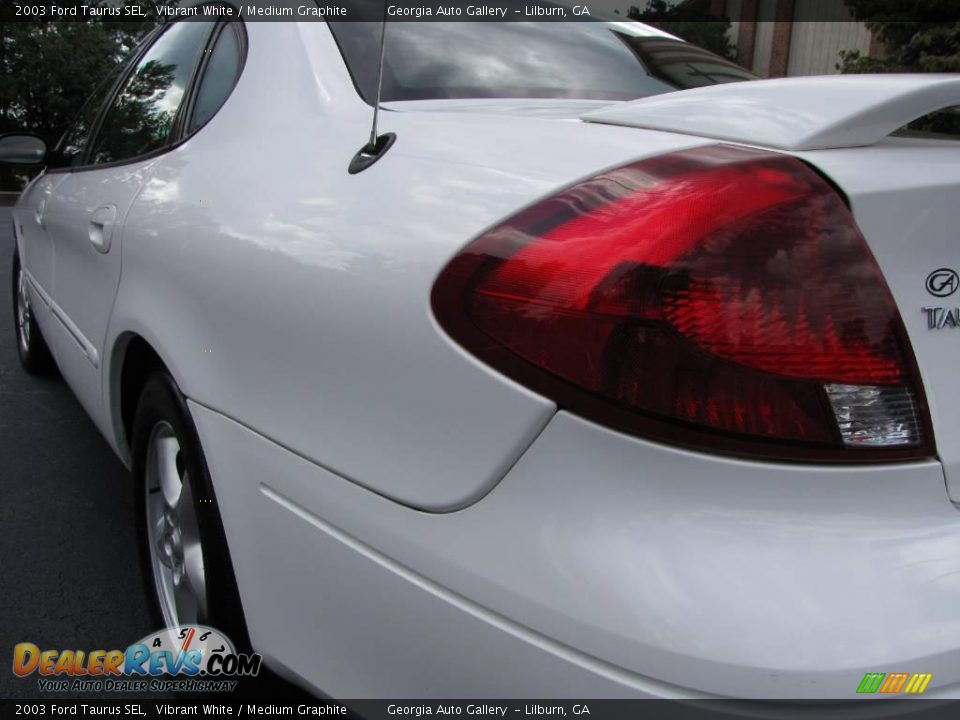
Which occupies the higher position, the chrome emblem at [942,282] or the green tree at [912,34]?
the green tree at [912,34]

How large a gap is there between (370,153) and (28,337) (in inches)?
151

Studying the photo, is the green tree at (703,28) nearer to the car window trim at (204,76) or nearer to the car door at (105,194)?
the car door at (105,194)

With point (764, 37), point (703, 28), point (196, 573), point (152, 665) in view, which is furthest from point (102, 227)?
point (764, 37)

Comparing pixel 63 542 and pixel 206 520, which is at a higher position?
pixel 206 520

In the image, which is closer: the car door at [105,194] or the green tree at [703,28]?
the car door at [105,194]

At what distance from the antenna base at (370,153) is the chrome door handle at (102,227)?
1051mm

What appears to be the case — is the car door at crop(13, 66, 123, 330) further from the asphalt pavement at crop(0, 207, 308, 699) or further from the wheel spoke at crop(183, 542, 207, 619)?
the wheel spoke at crop(183, 542, 207, 619)

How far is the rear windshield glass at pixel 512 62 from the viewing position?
1.81 m

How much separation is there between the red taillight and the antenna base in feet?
1.70

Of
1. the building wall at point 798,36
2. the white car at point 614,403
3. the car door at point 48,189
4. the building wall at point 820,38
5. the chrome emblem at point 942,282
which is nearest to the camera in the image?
the white car at point 614,403

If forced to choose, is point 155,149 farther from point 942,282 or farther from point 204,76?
point 942,282

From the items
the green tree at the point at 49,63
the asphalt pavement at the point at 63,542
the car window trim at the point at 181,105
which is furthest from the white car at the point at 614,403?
the green tree at the point at 49,63

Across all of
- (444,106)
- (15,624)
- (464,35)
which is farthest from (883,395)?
(15,624)

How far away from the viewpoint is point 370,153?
4.65ft
